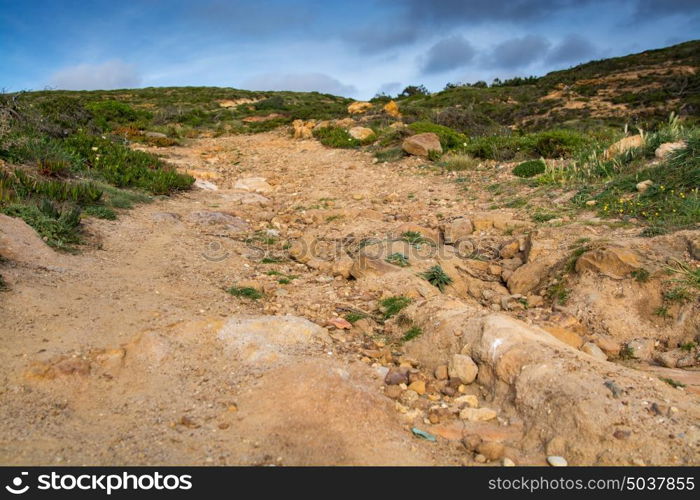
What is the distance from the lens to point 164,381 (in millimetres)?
3104

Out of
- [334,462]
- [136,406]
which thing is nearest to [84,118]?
[136,406]

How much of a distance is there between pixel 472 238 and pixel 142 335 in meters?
4.18

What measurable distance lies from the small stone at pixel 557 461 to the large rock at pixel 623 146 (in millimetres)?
6789

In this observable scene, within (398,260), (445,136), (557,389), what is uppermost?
(445,136)

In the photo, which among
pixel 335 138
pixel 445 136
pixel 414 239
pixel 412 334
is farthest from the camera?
pixel 335 138

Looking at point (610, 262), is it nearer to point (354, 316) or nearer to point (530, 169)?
point (354, 316)

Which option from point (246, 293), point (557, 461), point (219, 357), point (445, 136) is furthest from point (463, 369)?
point (445, 136)

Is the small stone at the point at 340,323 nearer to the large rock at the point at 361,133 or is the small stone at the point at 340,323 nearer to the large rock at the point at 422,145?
the large rock at the point at 422,145

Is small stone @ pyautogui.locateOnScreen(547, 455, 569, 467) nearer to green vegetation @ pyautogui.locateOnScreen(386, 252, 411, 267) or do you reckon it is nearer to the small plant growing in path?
green vegetation @ pyautogui.locateOnScreen(386, 252, 411, 267)

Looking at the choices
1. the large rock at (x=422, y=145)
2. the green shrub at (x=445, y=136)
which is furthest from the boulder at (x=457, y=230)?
the green shrub at (x=445, y=136)

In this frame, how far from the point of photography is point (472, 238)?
20.8ft

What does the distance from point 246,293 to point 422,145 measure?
748 cm

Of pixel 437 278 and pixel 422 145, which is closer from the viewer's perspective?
pixel 437 278

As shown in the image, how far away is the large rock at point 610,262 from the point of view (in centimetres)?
447
